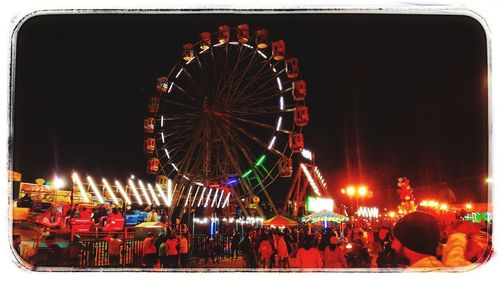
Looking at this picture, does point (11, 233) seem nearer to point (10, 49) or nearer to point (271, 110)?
point (10, 49)

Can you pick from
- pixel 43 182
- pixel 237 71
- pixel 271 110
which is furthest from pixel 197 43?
pixel 43 182

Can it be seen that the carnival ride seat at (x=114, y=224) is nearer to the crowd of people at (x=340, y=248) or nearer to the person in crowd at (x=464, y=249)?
the crowd of people at (x=340, y=248)

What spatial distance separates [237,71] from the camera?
18.5m

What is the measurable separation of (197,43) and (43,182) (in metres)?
8.39

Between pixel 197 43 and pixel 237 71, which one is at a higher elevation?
pixel 197 43

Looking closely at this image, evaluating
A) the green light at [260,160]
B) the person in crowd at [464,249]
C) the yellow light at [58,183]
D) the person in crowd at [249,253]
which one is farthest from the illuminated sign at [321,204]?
the person in crowd at [464,249]

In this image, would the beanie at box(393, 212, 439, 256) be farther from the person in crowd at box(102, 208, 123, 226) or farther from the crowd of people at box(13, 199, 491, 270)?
the person in crowd at box(102, 208, 123, 226)

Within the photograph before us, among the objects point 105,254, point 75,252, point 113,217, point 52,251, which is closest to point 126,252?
point 105,254

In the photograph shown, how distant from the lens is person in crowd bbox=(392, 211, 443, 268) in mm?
2605

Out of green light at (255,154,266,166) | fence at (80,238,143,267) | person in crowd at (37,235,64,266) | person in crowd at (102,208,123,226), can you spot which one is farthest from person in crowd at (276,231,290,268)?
green light at (255,154,266,166)

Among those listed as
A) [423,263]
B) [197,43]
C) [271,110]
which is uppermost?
[197,43]

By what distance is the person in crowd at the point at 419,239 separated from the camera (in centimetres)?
261

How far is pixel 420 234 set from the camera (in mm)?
2656

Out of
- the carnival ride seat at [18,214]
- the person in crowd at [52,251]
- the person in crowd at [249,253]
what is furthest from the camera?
the person in crowd at [249,253]
